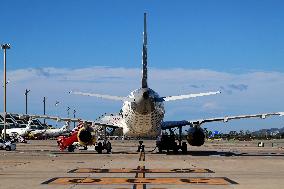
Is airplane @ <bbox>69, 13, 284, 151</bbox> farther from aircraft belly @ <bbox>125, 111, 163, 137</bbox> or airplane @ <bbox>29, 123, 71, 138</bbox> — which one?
airplane @ <bbox>29, 123, 71, 138</bbox>

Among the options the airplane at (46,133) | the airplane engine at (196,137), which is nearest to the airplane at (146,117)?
the airplane engine at (196,137)

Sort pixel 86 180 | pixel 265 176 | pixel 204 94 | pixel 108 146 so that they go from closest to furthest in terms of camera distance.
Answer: pixel 86 180, pixel 265 176, pixel 204 94, pixel 108 146

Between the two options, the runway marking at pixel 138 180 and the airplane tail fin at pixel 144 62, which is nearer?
the runway marking at pixel 138 180

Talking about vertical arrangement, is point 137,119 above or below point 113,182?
above

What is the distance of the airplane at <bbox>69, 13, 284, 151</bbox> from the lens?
41.8 meters

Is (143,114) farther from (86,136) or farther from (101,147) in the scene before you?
(101,147)

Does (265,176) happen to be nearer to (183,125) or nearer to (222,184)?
(222,184)

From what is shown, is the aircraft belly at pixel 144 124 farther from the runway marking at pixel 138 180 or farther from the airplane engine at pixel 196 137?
the runway marking at pixel 138 180

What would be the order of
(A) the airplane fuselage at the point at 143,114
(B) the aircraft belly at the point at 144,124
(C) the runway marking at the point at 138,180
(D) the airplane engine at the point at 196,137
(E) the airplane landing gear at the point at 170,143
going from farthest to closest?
1. (E) the airplane landing gear at the point at 170,143
2. (D) the airplane engine at the point at 196,137
3. (B) the aircraft belly at the point at 144,124
4. (A) the airplane fuselage at the point at 143,114
5. (C) the runway marking at the point at 138,180

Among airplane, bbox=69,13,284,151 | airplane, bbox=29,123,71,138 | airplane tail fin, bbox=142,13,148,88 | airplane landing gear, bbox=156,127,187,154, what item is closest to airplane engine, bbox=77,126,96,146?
airplane, bbox=69,13,284,151

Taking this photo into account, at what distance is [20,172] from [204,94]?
18825 mm

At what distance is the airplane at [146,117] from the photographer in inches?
1644

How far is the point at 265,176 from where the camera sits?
23109 millimetres

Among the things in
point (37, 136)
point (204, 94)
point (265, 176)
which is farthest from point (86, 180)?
point (37, 136)
